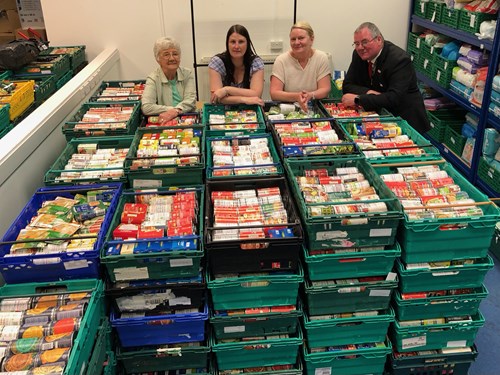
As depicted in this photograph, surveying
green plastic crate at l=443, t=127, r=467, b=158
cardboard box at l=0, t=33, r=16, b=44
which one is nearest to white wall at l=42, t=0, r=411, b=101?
Result: cardboard box at l=0, t=33, r=16, b=44

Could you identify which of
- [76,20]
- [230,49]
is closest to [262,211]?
[230,49]

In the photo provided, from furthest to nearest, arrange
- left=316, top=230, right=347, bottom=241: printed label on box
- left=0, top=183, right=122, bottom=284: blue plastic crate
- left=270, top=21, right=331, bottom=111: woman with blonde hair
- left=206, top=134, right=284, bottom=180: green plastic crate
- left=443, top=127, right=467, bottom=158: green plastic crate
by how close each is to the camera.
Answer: left=443, top=127, right=467, bottom=158: green plastic crate, left=270, top=21, right=331, bottom=111: woman with blonde hair, left=206, top=134, right=284, bottom=180: green plastic crate, left=316, top=230, right=347, bottom=241: printed label on box, left=0, top=183, right=122, bottom=284: blue plastic crate

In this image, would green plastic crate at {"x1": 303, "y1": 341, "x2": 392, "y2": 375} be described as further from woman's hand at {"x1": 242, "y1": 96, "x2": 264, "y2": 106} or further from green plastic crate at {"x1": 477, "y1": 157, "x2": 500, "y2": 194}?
green plastic crate at {"x1": 477, "y1": 157, "x2": 500, "y2": 194}

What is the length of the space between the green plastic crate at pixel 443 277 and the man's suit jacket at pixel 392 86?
1.77m

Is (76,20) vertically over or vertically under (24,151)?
over

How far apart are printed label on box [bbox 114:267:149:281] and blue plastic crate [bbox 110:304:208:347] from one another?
0.24 meters

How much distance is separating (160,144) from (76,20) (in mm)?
3627

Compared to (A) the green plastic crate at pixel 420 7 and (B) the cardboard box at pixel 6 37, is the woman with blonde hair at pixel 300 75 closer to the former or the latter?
(A) the green plastic crate at pixel 420 7

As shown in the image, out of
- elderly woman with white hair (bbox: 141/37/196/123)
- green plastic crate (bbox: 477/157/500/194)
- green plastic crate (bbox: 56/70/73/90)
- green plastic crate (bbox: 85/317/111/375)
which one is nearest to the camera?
green plastic crate (bbox: 85/317/111/375)

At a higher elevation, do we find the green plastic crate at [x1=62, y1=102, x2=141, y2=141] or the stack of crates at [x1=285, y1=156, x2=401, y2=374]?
the green plastic crate at [x1=62, y1=102, x2=141, y2=141]

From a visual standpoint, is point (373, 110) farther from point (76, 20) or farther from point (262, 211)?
point (76, 20)

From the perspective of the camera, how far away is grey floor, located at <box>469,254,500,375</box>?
287 centimetres

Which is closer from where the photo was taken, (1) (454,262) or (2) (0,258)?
(2) (0,258)

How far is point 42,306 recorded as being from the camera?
84.3 inches
